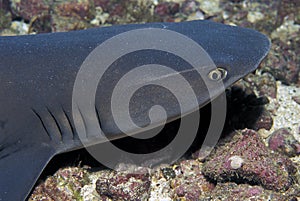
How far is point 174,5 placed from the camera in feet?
20.2

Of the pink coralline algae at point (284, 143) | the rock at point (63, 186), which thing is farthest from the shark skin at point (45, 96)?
the pink coralline algae at point (284, 143)

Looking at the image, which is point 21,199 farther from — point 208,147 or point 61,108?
point 208,147

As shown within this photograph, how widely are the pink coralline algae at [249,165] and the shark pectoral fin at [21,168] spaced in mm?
1455

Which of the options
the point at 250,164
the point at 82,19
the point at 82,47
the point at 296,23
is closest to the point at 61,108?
the point at 82,47

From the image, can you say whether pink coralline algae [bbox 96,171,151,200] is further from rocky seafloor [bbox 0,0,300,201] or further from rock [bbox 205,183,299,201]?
rock [bbox 205,183,299,201]

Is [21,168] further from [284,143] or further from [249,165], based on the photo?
[284,143]

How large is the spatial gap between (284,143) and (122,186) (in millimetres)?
1722

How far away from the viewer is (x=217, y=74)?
286cm

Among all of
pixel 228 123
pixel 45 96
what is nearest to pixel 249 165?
pixel 228 123

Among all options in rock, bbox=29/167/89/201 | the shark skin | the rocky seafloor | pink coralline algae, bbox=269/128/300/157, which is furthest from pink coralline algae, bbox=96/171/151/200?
pink coralline algae, bbox=269/128/300/157

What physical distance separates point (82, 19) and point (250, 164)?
143 inches

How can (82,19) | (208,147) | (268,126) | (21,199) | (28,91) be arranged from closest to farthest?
(21,199)
(28,91)
(208,147)
(268,126)
(82,19)

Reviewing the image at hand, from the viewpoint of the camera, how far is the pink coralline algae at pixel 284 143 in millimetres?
3775

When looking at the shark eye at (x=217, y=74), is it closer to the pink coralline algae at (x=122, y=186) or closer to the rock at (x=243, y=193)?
the rock at (x=243, y=193)
